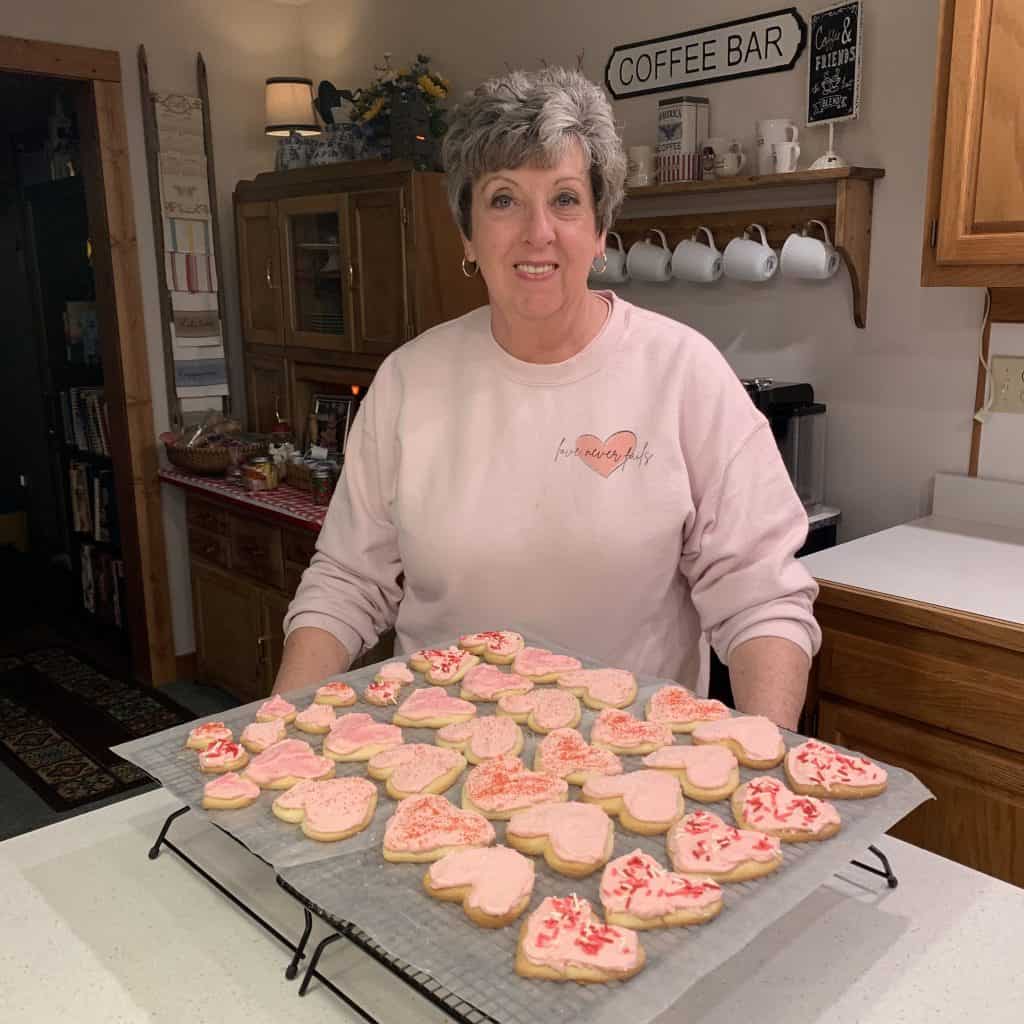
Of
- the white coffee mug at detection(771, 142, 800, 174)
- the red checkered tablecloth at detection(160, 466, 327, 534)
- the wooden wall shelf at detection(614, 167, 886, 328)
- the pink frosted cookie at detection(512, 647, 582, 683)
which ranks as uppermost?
the white coffee mug at detection(771, 142, 800, 174)

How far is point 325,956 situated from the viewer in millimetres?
824

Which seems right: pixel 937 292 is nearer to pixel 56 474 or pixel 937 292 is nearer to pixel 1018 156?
pixel 1018 156

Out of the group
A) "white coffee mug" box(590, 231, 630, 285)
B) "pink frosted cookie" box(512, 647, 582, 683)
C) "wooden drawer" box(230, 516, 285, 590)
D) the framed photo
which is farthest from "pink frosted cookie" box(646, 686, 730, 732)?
the framed photo

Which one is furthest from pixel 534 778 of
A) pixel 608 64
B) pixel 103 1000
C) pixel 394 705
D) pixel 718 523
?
pixel 608 64

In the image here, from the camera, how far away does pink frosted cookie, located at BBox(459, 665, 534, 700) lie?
108 centimetres

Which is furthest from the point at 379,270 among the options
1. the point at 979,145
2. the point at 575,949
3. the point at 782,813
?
the point at 575,949

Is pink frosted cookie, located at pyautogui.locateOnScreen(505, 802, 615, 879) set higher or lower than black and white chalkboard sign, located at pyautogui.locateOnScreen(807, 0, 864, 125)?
lower

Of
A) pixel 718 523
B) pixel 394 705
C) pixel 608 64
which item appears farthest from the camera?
pixel 608 64

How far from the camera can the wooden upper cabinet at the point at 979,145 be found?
1.83 meters

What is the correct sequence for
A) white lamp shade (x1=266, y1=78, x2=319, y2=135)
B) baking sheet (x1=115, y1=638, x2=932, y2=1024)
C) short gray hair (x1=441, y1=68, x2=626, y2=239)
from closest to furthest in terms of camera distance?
baking sheet (x1=115, y1=638, x2=932, y2=1024) → short gray hair (x1=441, y1=68, x2=626, y2=239) → white lamp shade (x1=266, y1=78, x2=319, y2=135)

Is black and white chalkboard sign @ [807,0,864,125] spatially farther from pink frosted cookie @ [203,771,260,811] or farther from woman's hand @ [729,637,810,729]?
pink frosted cookie @ [203,771,260,811]

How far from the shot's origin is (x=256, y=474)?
3.32 m

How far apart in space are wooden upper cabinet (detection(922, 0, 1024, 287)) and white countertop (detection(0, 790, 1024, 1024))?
135cm

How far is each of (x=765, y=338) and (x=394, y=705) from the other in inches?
73.0
